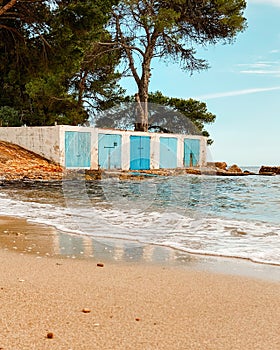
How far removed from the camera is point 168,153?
2405 cm

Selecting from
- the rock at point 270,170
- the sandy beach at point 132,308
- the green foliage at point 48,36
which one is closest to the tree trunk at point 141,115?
the rock at point 270,170

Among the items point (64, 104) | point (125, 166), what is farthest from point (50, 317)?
point (64, 104)

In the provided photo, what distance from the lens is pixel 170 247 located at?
13.5 ft

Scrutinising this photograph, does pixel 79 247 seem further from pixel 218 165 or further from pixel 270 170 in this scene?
pixel 270 170

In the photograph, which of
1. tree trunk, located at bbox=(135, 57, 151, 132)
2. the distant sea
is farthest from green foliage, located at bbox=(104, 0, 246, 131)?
the distant sea

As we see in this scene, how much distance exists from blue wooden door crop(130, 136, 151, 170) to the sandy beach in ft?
62.6

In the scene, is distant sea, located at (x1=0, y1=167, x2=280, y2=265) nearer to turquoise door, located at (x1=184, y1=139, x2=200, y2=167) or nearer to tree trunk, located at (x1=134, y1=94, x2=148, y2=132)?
tree trunk, located at (x1=134, y1=94, x2=148, y2=132)

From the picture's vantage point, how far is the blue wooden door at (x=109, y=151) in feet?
67.8

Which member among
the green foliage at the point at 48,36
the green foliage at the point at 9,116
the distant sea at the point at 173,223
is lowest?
the distant sea at the point at 173,223

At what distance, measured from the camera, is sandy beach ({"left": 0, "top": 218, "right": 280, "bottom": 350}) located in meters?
1.78

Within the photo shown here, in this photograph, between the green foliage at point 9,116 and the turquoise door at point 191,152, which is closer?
the green foliage at point 9,116

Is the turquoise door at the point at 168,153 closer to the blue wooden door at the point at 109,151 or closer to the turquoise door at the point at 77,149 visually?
the blue wooden door at the point at 109,151

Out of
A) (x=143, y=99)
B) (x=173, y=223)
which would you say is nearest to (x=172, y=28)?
(x=143, y=99)

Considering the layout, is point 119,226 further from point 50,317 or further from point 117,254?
point 50,317
